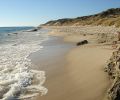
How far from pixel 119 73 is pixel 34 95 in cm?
310

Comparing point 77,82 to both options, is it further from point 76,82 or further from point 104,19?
point 104,19

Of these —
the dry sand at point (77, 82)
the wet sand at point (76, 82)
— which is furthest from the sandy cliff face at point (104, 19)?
the dry sand at point (77, 82)

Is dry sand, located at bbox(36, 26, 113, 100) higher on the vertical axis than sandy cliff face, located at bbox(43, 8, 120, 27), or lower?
lower

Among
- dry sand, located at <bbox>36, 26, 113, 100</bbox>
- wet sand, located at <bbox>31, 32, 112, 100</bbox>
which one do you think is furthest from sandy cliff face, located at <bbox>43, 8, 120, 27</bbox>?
dry sand, located at <bbox>36, 26, 113, 100</bbox>

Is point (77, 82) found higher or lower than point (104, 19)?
lower

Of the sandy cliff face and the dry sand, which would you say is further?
the sandy cliff face

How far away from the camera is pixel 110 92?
24.3 feet

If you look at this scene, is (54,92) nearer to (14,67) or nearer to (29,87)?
(29,87)

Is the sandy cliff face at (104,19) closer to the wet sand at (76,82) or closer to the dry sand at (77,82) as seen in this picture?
the wet sand at (76,82)

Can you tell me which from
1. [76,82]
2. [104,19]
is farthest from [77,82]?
[104,19]

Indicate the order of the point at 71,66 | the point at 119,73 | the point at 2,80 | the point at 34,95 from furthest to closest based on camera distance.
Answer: the point at 71,66
the point at 2,80
the point at 34,95
the point at 119,73

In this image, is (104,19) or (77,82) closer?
(77,82)

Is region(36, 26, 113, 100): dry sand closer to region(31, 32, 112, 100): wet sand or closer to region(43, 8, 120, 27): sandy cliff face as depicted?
region(31, 32, 112, 100): wet sand

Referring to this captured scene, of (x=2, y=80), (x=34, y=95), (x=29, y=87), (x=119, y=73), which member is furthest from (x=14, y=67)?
(x=119, y=73)
